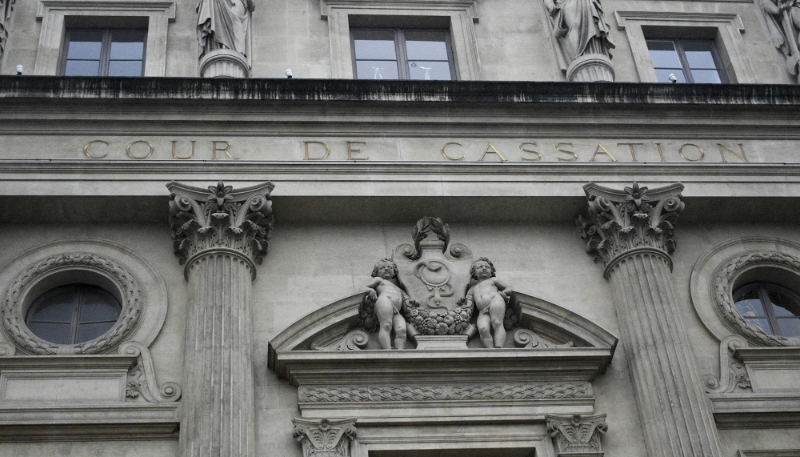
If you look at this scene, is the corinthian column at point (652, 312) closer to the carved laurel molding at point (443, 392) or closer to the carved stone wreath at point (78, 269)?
the carved laurel molding at point (443, 392)

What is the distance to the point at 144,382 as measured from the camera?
1872 cm

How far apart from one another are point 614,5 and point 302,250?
8.54 metres

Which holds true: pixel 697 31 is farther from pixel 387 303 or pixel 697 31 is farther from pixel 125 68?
pixel 125 68

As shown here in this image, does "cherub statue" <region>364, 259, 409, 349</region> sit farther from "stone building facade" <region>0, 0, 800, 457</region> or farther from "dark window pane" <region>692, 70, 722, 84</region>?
"dark window pane" <region>692, 70, 722, 84</region>

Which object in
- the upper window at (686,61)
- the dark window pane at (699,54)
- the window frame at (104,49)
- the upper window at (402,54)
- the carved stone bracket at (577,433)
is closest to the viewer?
the carved stone bracket at (577,433)

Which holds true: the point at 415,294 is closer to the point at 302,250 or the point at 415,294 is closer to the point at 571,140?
the point at 302,250

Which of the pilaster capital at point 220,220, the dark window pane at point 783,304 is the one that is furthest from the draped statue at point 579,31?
the pilaster capital at point 220,220

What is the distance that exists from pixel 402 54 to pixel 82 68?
18.5 feet

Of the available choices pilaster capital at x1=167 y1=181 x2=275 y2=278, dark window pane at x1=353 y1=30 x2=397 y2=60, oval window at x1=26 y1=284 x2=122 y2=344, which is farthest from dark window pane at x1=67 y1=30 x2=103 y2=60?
oval window at x1=26 y1=284 x2=122 y2=344

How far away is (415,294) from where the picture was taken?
20.0 m

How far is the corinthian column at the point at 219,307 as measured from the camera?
17.7 m

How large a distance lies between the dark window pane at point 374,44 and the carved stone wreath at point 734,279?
713cm

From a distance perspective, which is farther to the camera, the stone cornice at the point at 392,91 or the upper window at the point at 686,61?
the upper window at the point at 686,61

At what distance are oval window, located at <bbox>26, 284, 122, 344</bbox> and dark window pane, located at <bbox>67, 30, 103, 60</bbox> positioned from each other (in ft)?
16.7
